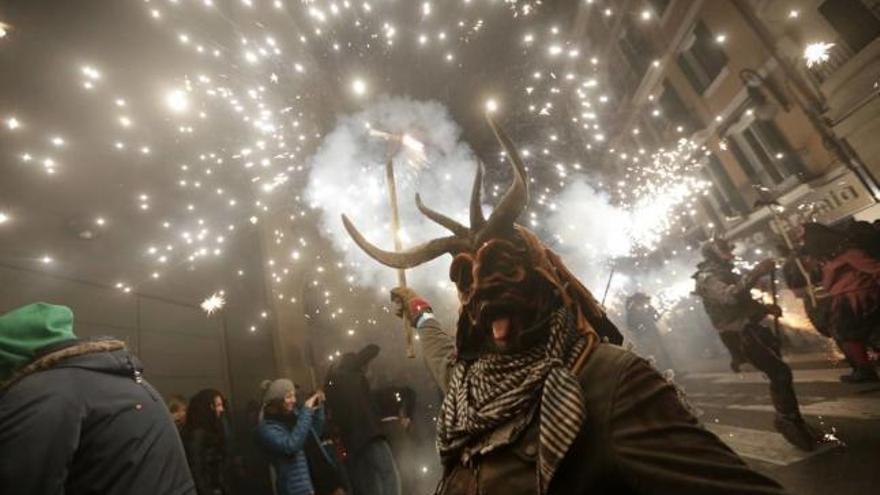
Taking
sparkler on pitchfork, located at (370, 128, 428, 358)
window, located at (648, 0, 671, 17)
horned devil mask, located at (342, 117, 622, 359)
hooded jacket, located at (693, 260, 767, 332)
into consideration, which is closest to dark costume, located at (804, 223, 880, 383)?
hooded jacket, located at (693, 260, 767, 332)

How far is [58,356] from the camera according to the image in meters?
2.33

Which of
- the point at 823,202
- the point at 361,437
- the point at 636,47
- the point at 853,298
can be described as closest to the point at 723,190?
the point at 823,202

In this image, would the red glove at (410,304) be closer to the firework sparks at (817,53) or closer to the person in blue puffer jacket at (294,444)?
the person in blue puffer jacket at (294,444)

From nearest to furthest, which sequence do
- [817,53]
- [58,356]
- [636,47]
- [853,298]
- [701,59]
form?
A: [58,356]
[853,298]
[817,53]
[701,59]
[636,47]

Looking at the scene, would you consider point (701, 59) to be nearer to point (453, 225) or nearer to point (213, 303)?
point (213, 303)

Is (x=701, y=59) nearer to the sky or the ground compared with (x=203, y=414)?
nearer to the sky

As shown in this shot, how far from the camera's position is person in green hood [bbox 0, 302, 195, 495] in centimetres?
201

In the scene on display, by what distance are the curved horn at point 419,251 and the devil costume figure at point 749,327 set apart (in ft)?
15.8

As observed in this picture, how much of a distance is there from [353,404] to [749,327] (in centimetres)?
534

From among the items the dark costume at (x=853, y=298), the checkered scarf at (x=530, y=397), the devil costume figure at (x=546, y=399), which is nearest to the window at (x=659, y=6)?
the dark costume at (x=853, y=298)

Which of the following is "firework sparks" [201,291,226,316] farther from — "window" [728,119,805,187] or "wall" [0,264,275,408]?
"window" [728,119,805,187]

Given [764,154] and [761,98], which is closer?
[761,98]

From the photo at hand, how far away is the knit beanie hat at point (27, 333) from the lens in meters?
2.34

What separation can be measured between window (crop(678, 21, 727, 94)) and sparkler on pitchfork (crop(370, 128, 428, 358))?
14709mm
